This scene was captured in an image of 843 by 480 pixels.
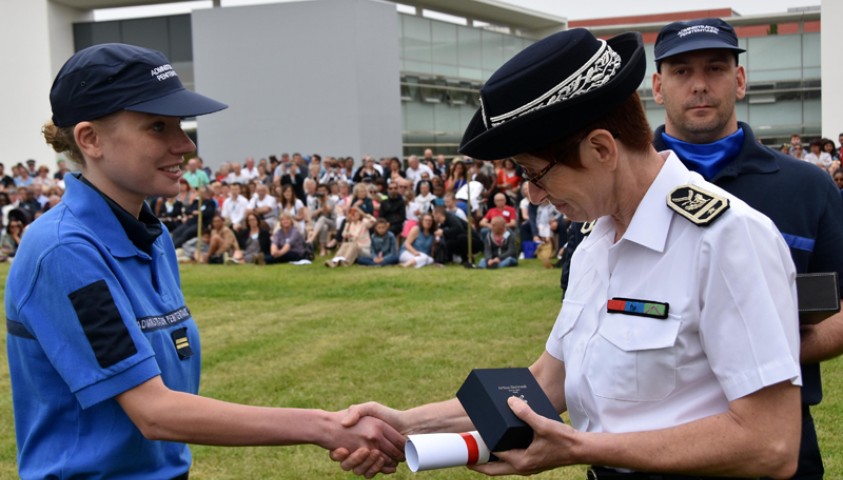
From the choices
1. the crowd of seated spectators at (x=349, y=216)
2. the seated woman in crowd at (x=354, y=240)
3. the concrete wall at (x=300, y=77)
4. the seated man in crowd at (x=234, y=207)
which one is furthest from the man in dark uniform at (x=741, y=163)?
the concrete wall at (x=300, y=77)

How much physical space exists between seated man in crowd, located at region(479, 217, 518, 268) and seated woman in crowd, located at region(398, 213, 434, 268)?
1139 mm

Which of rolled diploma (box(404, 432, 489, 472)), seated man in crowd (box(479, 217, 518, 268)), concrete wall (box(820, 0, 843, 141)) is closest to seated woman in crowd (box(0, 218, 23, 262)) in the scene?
seated man in crowd (box(479, 217, 518, 268))

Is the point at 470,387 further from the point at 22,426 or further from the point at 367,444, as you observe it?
the point at 22,426

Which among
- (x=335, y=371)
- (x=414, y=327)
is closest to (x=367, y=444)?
(x=335, y=371)

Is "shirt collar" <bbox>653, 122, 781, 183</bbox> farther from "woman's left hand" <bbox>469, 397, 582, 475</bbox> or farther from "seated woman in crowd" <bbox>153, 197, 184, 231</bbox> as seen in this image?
"seated woman in crowd" <bbox>153, 197, 184, 231</bbox>

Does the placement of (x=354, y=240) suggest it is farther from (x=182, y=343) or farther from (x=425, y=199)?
(x=182, y=343)

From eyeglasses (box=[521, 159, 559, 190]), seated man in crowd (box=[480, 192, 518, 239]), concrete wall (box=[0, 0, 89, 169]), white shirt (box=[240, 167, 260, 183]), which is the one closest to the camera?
eyeglasses (box=[521, 159, 559, 190])

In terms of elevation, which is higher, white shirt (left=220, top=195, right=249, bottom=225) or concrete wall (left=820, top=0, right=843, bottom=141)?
concrete wall (left=820, top=0, right=843, bottom=141)

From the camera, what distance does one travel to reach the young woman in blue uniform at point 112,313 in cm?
239

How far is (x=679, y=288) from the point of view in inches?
80.4

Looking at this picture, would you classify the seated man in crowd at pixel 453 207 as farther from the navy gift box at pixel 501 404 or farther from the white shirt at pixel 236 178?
the navy gift box at pixel 501 404

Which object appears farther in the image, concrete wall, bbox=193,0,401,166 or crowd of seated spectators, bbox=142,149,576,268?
concrete wall, bbox=193,0,401,166

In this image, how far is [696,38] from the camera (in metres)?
3.26

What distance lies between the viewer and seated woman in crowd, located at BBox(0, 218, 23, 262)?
803 inches
